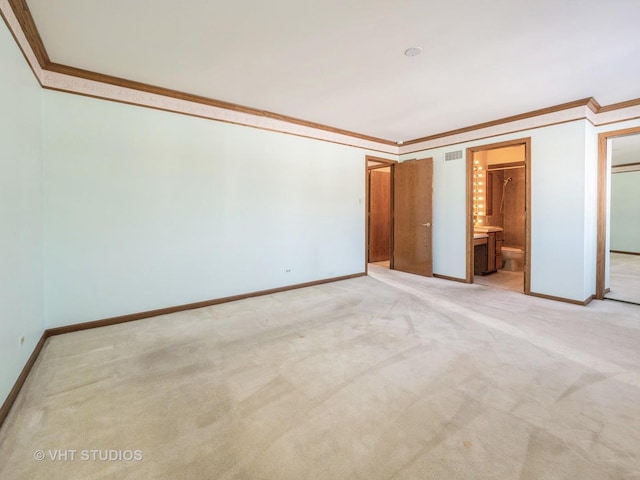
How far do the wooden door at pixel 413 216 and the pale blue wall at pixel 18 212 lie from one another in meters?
5.32

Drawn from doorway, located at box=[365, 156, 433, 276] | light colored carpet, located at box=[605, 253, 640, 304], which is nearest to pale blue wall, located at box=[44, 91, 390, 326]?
doorway, located at box=[365, 156, 433, 276]

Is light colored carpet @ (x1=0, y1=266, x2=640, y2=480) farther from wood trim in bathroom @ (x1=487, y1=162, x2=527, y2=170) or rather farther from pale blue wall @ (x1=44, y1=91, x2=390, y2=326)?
wood trim in bathroom @ (x1=487, y1=162, x2=527, y2=170)

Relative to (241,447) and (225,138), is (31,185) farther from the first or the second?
(241,447)

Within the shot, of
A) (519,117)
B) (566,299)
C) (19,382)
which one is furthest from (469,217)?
(19,382)

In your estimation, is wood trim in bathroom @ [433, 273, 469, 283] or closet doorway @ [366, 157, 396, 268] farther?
closet doorway @ [366, 157, 396, 268]

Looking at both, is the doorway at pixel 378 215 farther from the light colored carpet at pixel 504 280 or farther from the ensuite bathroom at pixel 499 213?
the light colored carpet at pixel 504 280

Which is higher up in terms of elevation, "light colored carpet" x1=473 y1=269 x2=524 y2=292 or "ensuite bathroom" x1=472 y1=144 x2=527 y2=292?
"ensuite bathroom" x1=472 y1=144 x2=527 y2=292

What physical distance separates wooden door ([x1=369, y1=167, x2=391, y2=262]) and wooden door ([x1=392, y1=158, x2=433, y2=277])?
1.11 m

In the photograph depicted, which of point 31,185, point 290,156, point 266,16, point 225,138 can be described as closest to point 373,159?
point 290,156

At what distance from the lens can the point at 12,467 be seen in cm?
147

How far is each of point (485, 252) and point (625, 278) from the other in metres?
2.30

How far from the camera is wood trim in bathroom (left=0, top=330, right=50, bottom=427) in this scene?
5.95 feet

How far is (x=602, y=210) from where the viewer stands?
13.9 ft

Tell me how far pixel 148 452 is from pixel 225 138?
345 cm
